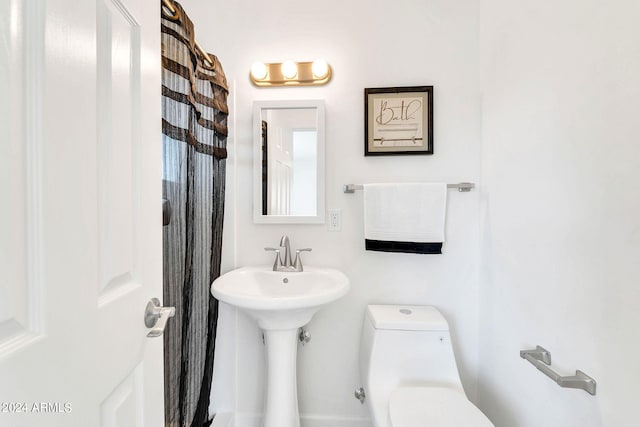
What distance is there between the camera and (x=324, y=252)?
4.70 ft

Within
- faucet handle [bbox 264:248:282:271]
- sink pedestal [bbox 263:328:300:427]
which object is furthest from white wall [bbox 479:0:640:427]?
faucet handle [bbox 264:248:282:271]

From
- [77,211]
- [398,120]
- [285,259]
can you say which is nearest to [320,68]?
[398,120]

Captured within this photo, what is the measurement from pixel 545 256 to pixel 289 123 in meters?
1.24

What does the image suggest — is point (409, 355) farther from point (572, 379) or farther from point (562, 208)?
point (562, 208)

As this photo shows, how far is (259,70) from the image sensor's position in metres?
1.40

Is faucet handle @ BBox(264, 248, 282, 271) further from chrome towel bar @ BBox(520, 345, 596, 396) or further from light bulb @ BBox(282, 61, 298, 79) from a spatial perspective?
chrome towel bar @ BBox(520, 345, 596, 396)

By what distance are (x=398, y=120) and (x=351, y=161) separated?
0.32 meters

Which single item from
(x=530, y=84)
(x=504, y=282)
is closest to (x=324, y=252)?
(x=504, y=282)

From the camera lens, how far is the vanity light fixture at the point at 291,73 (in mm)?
1395

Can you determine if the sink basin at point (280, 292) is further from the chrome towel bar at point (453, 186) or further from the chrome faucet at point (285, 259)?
the chrome towel bar at point (453, 186)

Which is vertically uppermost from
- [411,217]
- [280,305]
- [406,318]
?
[411,217]

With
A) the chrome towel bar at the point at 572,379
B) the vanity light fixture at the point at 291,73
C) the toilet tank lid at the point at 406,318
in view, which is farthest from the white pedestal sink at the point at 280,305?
the vanity light fixture at the point at 291,73

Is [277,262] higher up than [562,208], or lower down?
lower down

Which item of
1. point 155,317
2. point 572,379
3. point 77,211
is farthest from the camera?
point 572,379
